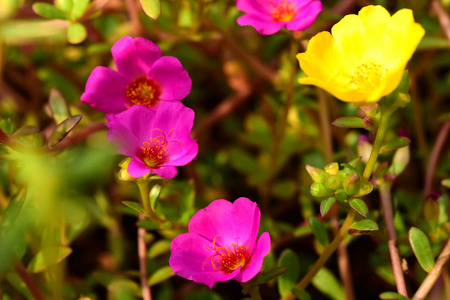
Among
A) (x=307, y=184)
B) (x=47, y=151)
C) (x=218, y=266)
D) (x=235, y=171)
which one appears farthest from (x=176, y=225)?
(x=235, y=171)

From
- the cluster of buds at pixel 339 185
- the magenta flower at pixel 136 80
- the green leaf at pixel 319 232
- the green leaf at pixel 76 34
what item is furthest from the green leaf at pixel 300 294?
the green leaf at pixel 76 34

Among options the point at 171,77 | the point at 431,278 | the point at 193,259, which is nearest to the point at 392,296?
the point at 431,278

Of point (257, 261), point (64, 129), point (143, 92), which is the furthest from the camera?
point (143, 92)

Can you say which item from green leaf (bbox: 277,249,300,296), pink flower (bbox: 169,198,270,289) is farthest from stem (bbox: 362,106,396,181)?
green leaf (bbox: 277,249,300,296)

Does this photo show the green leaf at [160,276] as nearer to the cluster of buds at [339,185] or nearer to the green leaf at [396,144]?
the cluster of buds at [339,185]

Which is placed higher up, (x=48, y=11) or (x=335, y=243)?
(x=48, y=11)

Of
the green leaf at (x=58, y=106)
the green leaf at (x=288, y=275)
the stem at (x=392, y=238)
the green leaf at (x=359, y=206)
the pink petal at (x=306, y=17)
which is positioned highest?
the pink petal at (x=306, y=17)

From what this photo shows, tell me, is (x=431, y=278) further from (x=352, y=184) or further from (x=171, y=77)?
(x=171, y=77)
